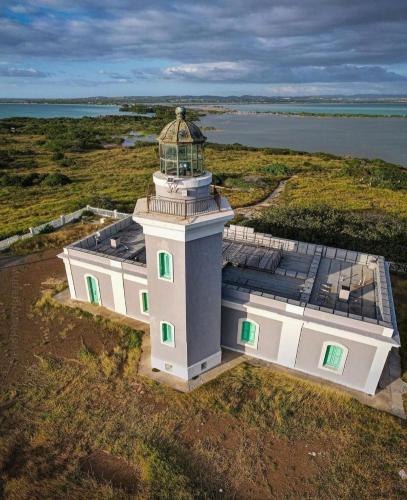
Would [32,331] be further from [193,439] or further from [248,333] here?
[248,333]

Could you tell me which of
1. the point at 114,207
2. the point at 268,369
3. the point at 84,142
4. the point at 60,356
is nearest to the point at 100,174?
the point at 114,207

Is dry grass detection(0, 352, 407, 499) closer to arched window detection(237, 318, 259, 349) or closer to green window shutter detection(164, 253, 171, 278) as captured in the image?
arched window detection(237, 318, 259, 349)

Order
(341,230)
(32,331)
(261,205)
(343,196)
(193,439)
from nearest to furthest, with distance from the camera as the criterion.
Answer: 1. (193,439)
2. (32,331)
3. (341,230)
4. (261,205)
5. (343,196)

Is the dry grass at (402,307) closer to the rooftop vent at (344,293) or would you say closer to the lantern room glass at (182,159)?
the rooftop vent at (344,293)

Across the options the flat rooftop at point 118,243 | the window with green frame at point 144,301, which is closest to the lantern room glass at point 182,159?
the flat rooftop at point 118,243

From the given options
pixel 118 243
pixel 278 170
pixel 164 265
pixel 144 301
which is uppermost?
pixel 164 265

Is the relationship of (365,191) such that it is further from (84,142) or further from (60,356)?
(84,142)

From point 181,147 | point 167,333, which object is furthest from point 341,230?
point 181,147
